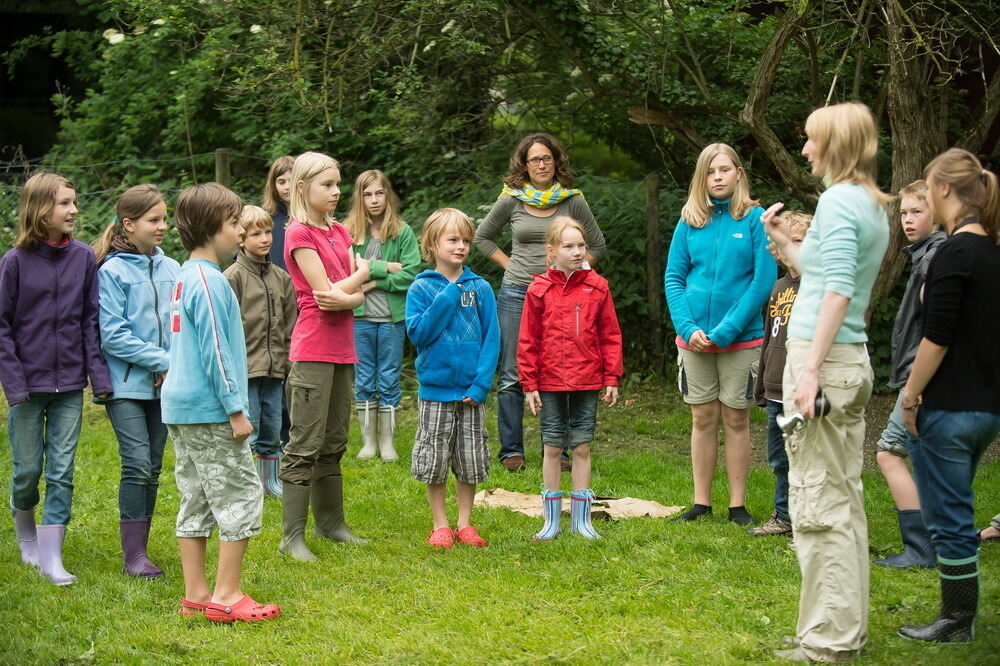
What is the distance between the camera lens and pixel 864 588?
Answer: 13.0ft

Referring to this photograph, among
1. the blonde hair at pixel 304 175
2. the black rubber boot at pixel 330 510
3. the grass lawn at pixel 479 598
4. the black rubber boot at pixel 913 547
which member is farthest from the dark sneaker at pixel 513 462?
the black rubber boot at pixel 913 547

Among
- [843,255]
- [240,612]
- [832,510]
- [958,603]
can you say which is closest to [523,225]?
[240,612]

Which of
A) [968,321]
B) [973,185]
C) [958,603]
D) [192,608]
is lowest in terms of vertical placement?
[192,608]

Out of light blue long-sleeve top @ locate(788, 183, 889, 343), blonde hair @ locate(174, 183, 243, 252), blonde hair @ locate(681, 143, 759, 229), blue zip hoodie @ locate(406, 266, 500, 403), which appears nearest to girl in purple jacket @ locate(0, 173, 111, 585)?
blonde hair @ locate(174, 183, 243, 252)

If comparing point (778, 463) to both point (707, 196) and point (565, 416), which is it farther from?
point (707, 196)

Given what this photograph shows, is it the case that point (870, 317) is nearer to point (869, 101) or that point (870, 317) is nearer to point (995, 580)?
point (869, 101)

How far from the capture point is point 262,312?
6379mm

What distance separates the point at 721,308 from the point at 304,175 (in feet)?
7.59

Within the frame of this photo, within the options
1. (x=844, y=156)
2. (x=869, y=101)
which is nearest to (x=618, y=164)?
(x=869, y=101)

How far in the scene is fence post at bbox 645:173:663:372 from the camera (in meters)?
10.0

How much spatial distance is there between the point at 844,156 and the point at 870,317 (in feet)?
18.5

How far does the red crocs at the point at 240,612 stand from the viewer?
4.57 m

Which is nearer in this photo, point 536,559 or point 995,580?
point 995,580

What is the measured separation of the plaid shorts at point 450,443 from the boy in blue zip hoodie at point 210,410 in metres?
1.24
